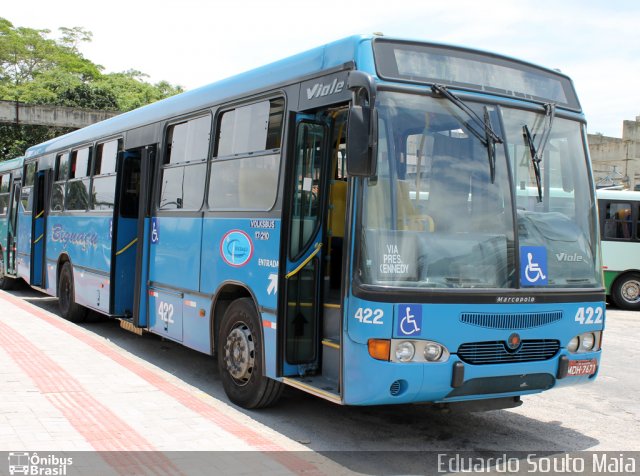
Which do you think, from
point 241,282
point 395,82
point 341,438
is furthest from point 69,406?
point 395,82

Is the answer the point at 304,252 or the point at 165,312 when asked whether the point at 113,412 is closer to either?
the point at 165,312

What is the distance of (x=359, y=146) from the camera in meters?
Answer: 5.13

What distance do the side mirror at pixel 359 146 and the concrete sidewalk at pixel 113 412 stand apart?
2.20m

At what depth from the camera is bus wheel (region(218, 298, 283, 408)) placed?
663 centimetres

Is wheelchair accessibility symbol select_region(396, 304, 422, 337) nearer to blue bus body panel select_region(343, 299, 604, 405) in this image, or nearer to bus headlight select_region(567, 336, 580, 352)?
blue bus body panel select_region(343, 299, 604, 405)

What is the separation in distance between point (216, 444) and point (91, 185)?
673cm

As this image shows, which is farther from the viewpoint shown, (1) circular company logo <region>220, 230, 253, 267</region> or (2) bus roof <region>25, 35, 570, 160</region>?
(1) circular company logo <region>220, 230, 253, 267</region>

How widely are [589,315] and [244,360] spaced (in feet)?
10.2

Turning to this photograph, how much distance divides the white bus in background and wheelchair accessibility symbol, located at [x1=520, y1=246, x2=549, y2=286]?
13023mm

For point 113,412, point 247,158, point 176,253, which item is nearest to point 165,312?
point 176,253

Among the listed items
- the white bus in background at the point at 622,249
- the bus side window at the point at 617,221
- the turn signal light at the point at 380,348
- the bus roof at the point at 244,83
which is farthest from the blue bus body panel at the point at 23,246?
the bus side window at the point at 617,221

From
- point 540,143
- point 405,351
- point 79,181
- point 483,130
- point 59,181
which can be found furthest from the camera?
point 59,181

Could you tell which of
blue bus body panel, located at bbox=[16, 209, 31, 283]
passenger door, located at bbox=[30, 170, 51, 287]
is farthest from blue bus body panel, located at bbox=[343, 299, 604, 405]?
blue bus body panel, located at bbox=[16, 209, 31, 283]

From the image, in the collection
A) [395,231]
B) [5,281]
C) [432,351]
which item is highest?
[395,231]
